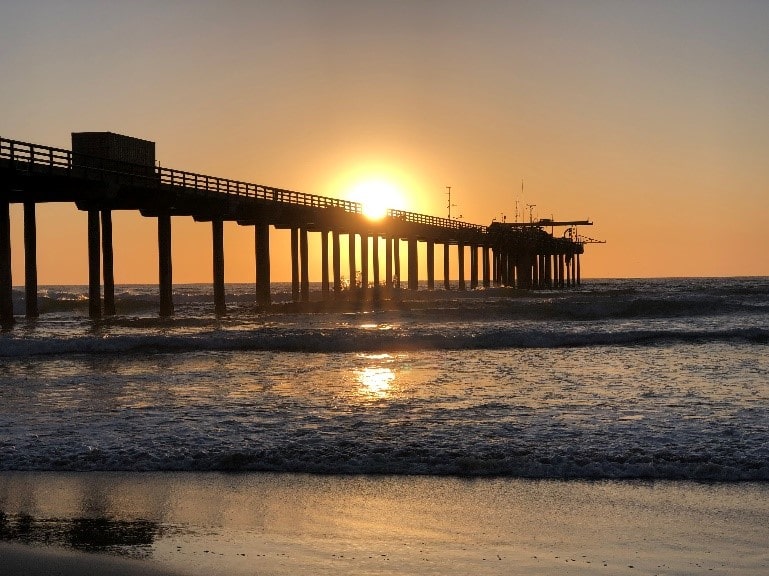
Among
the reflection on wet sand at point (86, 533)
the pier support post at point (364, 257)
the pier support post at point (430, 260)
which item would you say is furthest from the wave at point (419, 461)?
the pier support post at point (430, 260)

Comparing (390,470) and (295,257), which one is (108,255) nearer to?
(295,257)

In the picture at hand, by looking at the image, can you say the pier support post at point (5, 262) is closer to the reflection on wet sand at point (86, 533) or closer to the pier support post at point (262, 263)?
the pier support post at point (262, 263)

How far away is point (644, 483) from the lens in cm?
934

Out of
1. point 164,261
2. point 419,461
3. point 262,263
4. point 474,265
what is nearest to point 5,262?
point 164,261

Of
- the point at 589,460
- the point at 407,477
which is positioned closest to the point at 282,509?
the point at 407,477

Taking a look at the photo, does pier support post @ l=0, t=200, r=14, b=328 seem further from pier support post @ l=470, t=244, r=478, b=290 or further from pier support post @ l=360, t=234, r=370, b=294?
pier support post @ l=470, t=244, r=478, b=290

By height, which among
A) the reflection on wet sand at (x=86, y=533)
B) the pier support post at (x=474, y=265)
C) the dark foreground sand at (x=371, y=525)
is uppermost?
the pier support post at (x=474, y=265)

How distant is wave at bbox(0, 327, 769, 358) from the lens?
2666 cm

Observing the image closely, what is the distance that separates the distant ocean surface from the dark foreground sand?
0.61 metres

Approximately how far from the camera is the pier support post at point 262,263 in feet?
173

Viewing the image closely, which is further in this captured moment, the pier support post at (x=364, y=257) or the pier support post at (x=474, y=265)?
the pier support post at (x=474, y=265)

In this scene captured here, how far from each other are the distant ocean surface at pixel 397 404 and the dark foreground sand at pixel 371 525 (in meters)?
0.61

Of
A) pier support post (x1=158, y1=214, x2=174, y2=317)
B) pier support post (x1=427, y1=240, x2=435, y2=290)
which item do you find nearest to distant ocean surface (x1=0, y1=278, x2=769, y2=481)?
pier support post (x1=158, y1=214, x2=174, y2=317)

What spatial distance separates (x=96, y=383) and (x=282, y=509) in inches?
396
